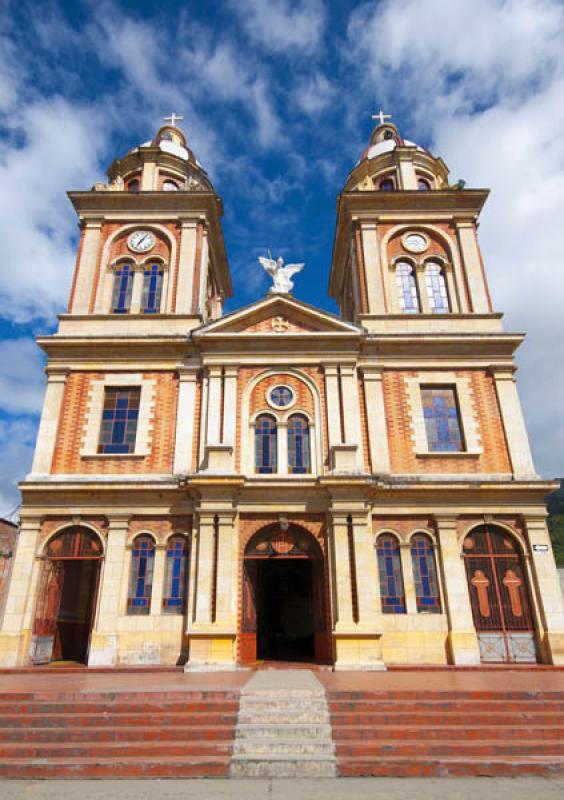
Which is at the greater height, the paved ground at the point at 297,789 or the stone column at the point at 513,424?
the stone column at the point at 513,424

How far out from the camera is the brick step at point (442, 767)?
310 inches

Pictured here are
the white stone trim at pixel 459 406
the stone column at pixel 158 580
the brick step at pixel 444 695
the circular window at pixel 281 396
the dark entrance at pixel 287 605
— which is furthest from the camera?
the dark entrance at pixel 287 605

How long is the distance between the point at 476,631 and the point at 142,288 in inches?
646

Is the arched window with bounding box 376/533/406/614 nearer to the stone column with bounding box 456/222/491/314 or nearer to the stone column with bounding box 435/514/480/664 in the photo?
the stone column with bounding box 435/514/480/664

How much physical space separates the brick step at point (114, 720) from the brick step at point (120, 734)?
0.59 feet

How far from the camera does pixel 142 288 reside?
21344 millimetres

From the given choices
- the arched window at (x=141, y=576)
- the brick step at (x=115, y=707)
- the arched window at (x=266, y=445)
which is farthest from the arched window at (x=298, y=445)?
the brick step at (x=115, y=707)

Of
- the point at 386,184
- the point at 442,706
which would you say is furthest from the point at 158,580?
the point at 386,184

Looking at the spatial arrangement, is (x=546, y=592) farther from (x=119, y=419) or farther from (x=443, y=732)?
(x=119, y=419)

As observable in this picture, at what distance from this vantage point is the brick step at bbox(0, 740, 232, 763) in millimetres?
8336

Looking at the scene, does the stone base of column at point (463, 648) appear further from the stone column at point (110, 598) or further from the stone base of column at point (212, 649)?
the stone column at point (110, 598)

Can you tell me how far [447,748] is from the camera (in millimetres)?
8344

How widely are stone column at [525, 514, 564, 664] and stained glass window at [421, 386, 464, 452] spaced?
323 cm

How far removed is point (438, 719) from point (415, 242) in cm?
1779
